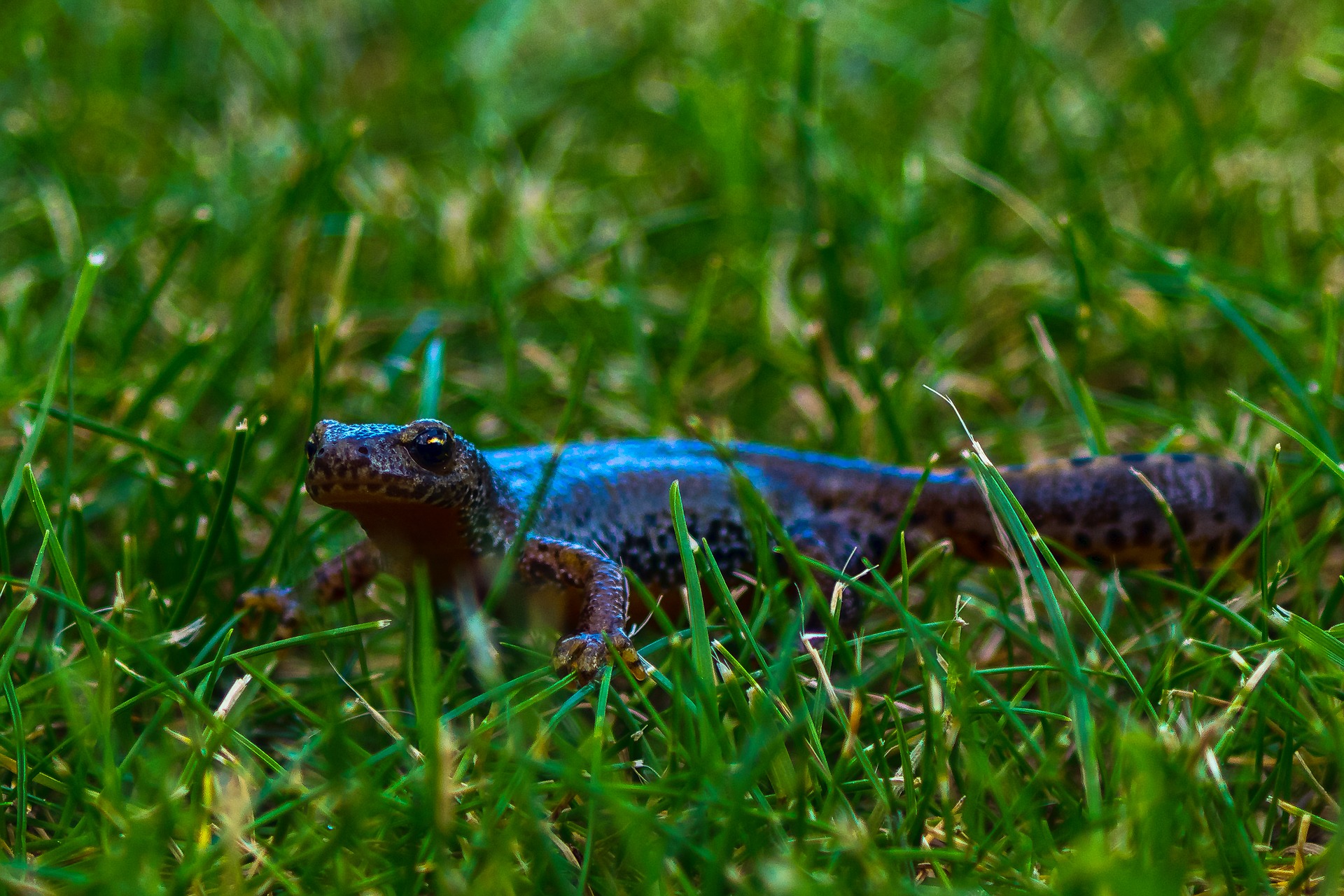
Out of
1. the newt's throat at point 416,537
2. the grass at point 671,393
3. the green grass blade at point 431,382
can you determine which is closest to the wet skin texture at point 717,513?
the newt's throat at point 416,537

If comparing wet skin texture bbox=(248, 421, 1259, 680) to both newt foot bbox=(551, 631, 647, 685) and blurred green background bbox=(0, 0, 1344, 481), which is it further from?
blurred green background bbox=(0, 0, 1344, 481)

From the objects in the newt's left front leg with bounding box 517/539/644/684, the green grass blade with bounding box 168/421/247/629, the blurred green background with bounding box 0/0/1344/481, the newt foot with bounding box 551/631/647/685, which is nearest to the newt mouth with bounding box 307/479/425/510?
the green grass blade with bounding box 168/421/247/629

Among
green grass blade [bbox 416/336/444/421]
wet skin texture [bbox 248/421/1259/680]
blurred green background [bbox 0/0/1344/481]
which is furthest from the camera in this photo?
blurred green background [bbox 0/0/1344/481]

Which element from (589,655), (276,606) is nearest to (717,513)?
(589,655)

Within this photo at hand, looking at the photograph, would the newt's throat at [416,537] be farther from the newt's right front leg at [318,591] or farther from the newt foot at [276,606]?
the newt foot at [276,606]

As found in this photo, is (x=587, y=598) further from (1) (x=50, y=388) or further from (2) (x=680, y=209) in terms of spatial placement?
(2) (x=680, y=209)

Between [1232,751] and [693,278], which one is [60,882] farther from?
[693,278]
